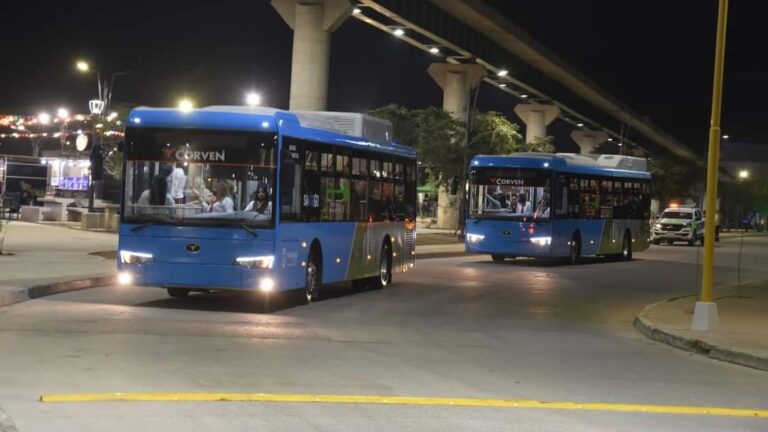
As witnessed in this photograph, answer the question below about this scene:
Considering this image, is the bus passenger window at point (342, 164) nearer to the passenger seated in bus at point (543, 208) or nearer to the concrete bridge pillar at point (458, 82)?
the passenger seated in bus at point (543, 208)

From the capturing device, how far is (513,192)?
28422 mm

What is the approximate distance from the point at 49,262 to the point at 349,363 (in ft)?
42.7

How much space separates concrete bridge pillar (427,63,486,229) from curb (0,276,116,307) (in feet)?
129

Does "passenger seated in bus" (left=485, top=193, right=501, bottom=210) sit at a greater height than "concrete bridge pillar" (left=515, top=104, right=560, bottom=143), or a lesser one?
lesser

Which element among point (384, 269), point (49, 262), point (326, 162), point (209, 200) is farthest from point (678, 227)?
point (209, 200)

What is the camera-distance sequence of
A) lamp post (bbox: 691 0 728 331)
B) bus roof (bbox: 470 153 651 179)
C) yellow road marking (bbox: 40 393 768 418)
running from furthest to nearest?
bus roof (bbox: 470 153 651 179)
lamp post (bbox: 691 0 728 331)
yellow road marking (bbox: 40 393 768 418)

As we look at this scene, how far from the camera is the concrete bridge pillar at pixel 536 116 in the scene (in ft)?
244

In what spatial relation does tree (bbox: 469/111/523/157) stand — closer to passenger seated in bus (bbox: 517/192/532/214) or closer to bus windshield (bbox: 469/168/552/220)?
bus windshield (bbox: 469/168/552/220)

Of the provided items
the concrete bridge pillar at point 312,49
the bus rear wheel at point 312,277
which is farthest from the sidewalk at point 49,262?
the concrete bridge pillar at point 312,49

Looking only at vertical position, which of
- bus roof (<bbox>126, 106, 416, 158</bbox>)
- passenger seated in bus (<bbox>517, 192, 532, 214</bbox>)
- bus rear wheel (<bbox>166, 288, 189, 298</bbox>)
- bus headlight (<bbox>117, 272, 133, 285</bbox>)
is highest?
bus roof (<bbox>126, 106, 416, 158</bbox>)

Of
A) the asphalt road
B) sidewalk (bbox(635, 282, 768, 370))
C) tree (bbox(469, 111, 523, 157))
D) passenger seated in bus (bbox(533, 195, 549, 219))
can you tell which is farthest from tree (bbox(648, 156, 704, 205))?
the asphalt road

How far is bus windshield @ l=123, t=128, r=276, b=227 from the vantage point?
47.6 feet

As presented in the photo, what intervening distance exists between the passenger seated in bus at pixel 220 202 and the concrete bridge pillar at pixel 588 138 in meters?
86.7

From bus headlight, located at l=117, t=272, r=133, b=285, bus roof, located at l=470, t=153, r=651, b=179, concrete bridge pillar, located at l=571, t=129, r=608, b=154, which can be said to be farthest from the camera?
concrete bridge pillar, located at l=571, t=129, r=608, b=154
